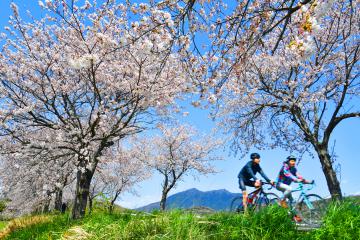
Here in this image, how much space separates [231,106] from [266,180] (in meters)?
8.76

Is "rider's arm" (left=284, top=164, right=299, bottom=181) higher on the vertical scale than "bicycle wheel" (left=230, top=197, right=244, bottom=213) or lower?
higher

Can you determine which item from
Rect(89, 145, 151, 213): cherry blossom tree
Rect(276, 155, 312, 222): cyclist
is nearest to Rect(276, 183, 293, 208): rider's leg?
Rect(276, 155, 312, 222): cyclist

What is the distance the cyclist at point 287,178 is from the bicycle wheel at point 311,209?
549 mm

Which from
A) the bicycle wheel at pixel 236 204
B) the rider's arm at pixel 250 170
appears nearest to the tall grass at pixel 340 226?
the rider's arm at pixel 250 170

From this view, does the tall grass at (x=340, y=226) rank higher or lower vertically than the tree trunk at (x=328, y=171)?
lower

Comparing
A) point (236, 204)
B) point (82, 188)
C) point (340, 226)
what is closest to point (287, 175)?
point (236, 204)

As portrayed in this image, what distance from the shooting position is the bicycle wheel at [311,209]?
984 cm

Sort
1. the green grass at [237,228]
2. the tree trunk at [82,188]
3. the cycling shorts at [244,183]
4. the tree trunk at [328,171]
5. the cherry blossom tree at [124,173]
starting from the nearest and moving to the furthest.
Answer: the green grass at [237,228]
the cycling shorts at [244,183]
the tree trunk at [82,188]
the tree trunk at [328,171]
the cherry blossom tree at [124,173]

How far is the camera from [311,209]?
33.6 ft

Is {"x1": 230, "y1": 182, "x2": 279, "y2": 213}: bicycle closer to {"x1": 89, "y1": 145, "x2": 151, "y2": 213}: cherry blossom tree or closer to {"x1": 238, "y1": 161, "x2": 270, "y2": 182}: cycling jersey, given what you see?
{"x1": 238, "y1": 161, "x2": 270, "y2": 182}: cycling jersey

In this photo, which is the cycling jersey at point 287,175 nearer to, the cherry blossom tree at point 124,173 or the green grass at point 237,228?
the green grass at point 237,228

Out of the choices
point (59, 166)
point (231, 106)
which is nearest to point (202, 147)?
point (231, 106)

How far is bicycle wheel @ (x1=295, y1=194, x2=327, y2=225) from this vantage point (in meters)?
9.84

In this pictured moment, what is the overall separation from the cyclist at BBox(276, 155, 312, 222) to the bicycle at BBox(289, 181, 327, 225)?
173 millimetres
